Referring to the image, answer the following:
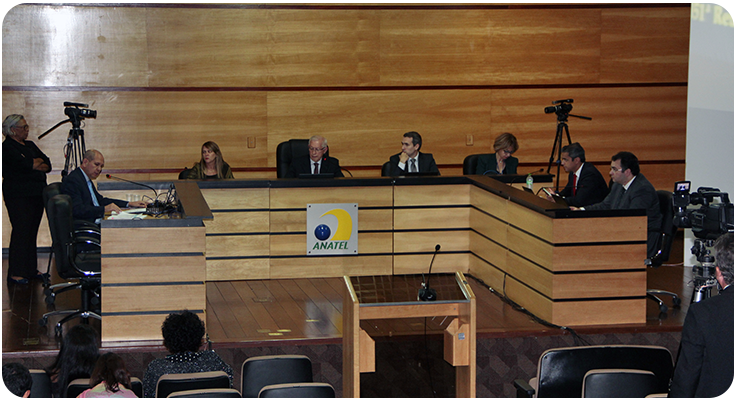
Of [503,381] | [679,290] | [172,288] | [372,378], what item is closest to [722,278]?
[372,378]

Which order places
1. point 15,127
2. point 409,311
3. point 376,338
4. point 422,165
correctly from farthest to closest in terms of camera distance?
point 422,165 → point 15,127 → point 376,338 → point 409,311

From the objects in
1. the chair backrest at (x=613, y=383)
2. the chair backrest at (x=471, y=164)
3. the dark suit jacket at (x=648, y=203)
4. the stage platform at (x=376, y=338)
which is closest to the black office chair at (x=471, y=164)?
the chair backrest at (x=471, y=164)

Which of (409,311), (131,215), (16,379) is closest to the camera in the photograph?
(16,379)

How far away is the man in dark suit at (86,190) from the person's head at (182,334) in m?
2.41

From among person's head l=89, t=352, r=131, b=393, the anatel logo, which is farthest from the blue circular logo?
person's head l=89, t=352, r=131, b=393

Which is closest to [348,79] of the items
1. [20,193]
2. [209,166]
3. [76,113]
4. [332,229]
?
[209,166]

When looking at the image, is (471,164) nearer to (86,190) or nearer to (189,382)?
(86,190)

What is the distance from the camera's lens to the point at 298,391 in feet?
9.95

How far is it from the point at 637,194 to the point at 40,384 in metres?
4.35

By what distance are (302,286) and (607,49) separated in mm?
5062

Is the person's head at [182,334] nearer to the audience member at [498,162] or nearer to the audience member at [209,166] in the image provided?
the audience member at [209,166]

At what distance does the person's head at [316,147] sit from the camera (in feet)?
23.6

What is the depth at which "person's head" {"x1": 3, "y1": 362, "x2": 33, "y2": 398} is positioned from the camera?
3.01m

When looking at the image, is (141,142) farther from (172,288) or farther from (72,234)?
(172,288)
